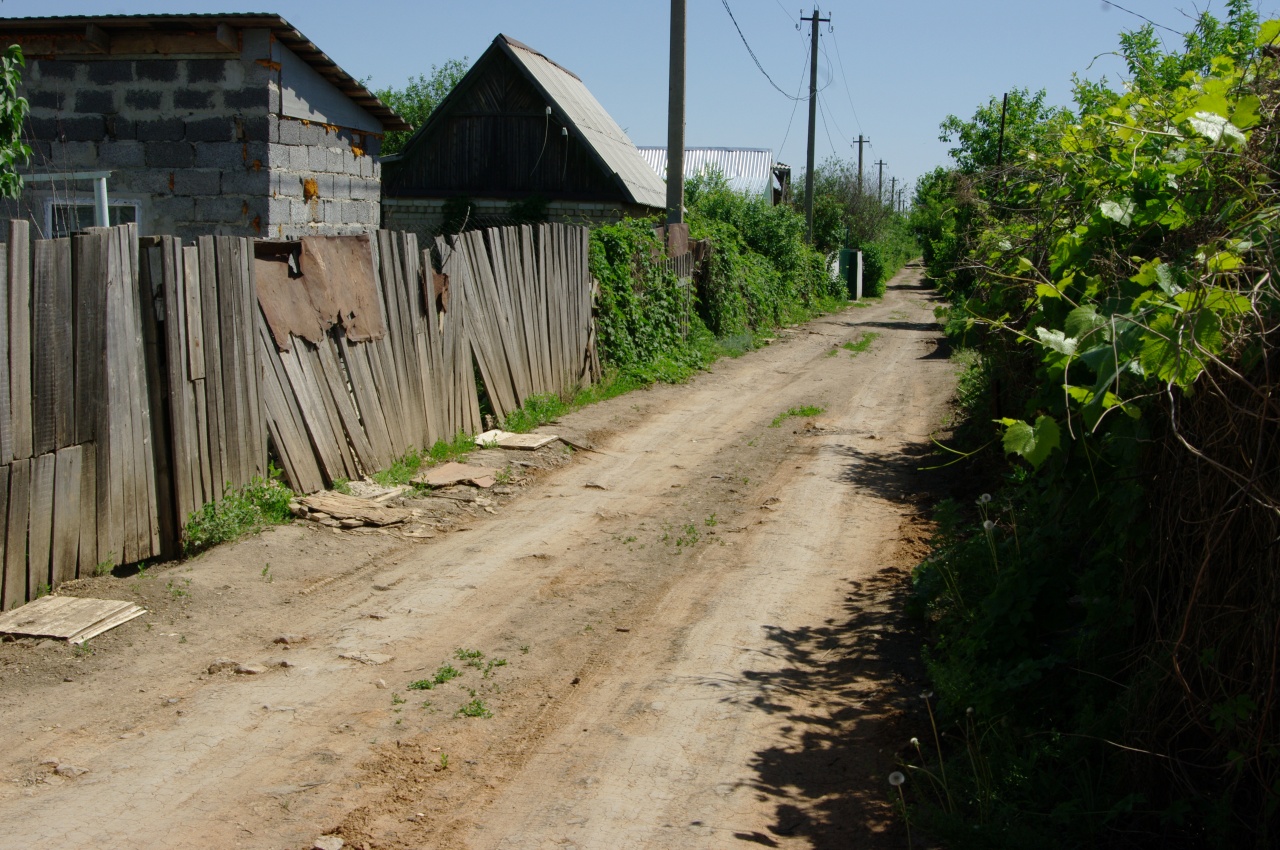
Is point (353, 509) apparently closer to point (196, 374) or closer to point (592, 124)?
point (196, 374)

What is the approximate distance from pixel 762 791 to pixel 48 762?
106 inches

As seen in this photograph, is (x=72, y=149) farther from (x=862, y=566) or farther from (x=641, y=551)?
(x=862, y=566)

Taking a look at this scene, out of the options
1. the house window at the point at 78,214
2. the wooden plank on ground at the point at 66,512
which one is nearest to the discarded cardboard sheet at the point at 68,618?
the wooden plank on ground at the point at 66,512

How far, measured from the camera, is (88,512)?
5.71m

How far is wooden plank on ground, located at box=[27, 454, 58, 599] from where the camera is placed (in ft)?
17.5

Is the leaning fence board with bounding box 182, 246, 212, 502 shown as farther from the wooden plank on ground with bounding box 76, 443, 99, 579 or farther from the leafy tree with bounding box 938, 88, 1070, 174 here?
the leafy tree with bounding box 938, 88, 1070, 174

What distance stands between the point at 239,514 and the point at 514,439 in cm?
361

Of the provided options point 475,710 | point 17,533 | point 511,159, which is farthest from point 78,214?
point 511,159

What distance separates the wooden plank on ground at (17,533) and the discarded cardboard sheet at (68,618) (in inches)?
3.6

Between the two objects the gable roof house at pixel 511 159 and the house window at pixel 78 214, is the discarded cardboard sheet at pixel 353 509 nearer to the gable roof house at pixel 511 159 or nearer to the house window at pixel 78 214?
the house window at pixel 78 214

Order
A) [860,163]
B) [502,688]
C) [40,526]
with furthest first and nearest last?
[860,163]
[40,526]
[502,688]

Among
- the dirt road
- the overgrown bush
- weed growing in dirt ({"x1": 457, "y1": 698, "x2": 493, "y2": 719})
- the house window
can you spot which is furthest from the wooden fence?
the overgrown bush

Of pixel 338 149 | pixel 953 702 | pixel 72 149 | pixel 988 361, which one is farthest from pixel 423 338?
pixel 953 702

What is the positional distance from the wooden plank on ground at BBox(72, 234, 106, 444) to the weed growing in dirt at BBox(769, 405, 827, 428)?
7343 mm
